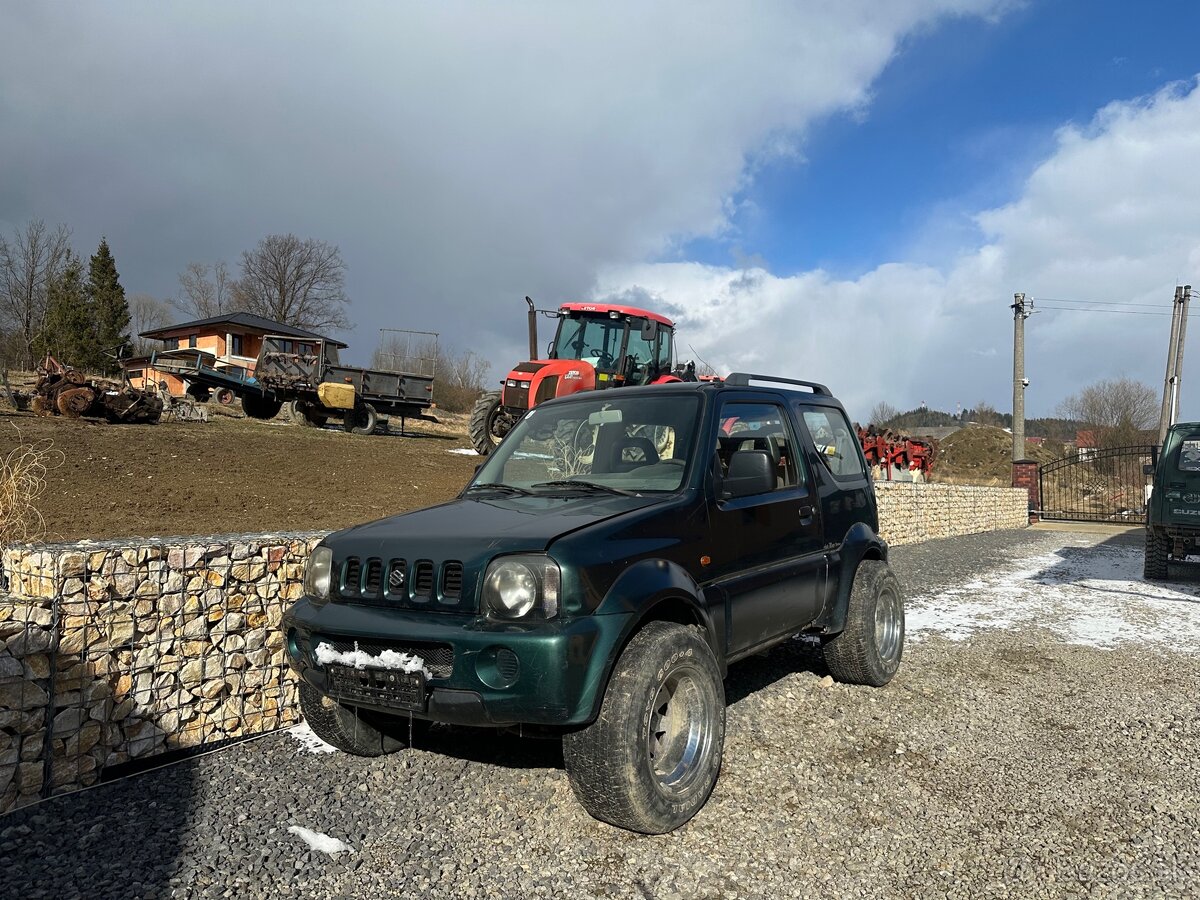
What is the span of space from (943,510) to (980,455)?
27597 millimetres

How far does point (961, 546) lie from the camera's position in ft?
50.6

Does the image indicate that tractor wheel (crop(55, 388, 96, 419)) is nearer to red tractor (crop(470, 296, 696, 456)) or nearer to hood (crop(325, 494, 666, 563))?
red tractor (crop(470, 296, 696, 456))

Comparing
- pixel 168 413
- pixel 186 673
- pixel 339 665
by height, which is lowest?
pixel 186 673

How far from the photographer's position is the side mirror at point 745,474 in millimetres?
3895

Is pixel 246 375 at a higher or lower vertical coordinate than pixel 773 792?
higher

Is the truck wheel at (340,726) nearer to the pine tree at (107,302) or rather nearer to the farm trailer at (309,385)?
the farm trailer at (309,385)

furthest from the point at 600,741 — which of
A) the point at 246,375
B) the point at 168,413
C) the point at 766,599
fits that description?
the point at 246,375

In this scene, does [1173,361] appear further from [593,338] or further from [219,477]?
[219,477]

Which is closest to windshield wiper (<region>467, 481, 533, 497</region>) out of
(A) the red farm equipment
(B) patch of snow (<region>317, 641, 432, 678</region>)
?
(B) patch of snow (<region>317, 641, 432, 678</region>)

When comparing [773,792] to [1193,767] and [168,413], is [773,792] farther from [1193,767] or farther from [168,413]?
[168,413]

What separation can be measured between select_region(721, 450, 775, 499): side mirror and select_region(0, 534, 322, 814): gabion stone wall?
2.60m

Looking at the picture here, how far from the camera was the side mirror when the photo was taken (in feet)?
12.8

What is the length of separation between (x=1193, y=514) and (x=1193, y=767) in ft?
24.0

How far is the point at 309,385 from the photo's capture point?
2392 centimetres
